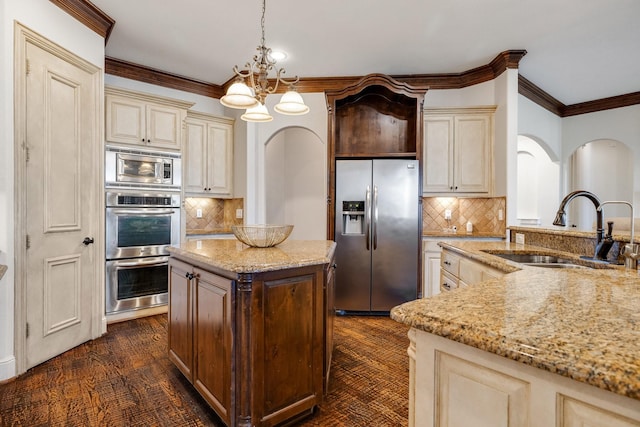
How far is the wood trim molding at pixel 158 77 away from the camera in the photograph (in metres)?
3.76

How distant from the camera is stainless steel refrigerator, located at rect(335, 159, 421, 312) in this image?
142 inches

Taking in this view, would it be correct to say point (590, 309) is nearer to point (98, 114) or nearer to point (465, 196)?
point (465, 196)

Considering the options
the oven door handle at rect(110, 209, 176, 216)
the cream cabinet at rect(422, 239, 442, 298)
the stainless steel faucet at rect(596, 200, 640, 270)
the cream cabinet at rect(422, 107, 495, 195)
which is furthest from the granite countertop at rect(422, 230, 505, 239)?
the oven door handle at rect(110, 209, 176, 216)

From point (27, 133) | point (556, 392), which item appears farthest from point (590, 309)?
point (27, 133)

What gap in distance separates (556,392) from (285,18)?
324 cm

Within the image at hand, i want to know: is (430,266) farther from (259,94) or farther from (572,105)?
(572,105)

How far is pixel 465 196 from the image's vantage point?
13.0 ft

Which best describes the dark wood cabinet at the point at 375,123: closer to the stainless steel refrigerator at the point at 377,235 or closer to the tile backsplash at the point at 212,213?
the stainless steel refrigerator at the point at 377,235

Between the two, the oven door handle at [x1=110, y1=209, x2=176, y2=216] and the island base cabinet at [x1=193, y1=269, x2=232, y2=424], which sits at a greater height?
the oven door handle at [x1=110, y1=209, x2=176, y2=216]

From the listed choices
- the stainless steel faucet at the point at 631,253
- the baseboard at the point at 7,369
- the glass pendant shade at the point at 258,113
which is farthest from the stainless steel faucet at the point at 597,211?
the baseboard at the point at 7,369

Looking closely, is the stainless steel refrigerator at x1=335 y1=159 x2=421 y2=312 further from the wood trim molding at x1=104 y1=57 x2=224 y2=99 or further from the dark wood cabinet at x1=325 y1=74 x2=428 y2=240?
the wood trim molding at x1=104 y1=57 x2=224 y2=99

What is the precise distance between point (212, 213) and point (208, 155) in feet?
2.78

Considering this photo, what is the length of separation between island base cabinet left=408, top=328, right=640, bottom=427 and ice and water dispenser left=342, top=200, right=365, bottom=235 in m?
2.78

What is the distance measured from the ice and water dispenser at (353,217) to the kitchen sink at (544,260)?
1600mm
